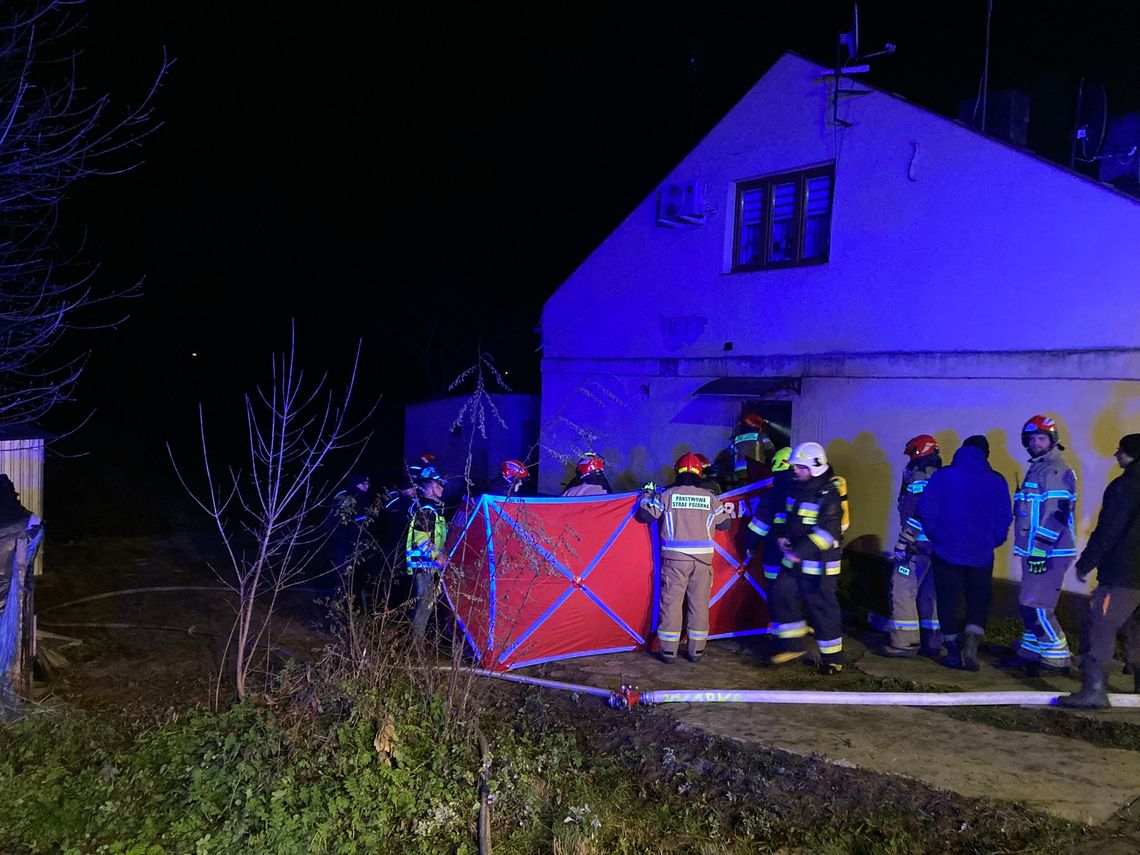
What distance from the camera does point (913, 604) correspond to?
23.8ft

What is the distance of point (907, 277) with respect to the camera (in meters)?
8.79

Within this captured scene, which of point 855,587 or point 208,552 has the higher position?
point 855,587

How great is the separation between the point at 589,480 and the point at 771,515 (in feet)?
5.78

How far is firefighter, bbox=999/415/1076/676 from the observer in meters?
6.25

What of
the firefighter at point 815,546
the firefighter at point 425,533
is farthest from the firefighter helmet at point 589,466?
the firefighter at point 815,546

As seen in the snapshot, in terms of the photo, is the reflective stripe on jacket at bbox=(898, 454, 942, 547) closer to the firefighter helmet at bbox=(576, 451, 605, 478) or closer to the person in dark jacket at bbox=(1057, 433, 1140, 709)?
the person in dark jacket at bbox=(1057, 433, 1140, 709)

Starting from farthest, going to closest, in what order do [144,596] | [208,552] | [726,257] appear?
[208,552] → [726,257] → [144,596]

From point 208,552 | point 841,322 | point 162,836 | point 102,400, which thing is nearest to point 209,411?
point 102,400

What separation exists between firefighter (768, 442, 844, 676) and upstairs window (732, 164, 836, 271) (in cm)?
388

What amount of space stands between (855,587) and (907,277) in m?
3.33

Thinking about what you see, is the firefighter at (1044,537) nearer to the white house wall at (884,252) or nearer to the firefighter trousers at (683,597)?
the white house wall at (884,252)

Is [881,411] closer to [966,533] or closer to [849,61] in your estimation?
[966,533]

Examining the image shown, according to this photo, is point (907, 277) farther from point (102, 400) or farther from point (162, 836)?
point (102, 400)

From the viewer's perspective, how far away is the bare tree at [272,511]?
199 inches
